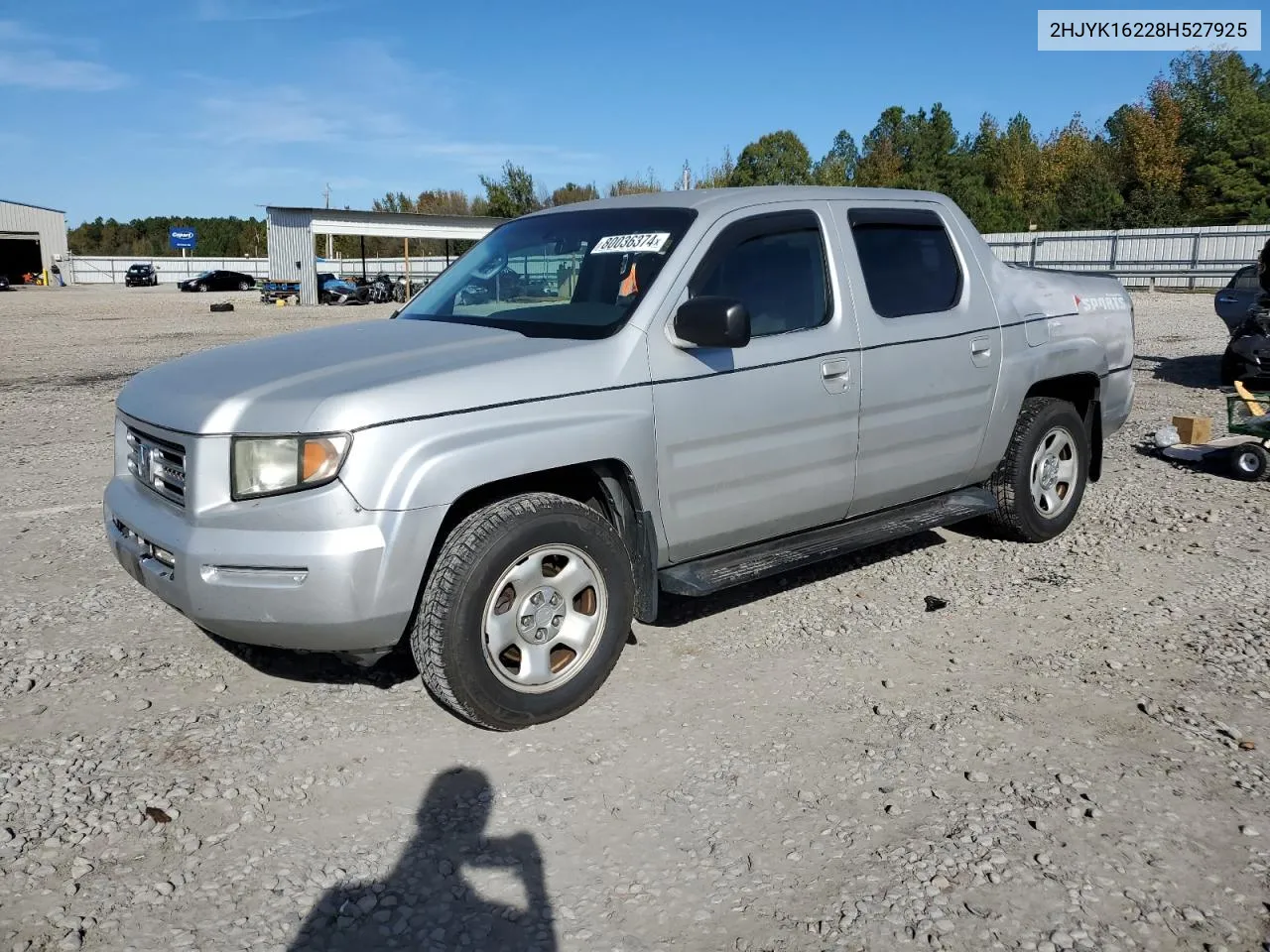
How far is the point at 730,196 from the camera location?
4621mm

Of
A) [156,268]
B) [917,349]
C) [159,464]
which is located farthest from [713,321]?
[156,268]

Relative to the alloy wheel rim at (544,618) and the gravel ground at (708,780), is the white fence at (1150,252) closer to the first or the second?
the gravel ground at (708,780)

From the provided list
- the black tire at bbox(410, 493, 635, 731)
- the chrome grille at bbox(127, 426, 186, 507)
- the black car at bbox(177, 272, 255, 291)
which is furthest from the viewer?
the black car at bbox(177, 272, 255, 291)

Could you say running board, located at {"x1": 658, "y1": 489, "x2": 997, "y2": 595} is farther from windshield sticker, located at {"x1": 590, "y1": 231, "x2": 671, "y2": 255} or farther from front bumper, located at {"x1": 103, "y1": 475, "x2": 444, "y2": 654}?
windshield sticker, located at {"x1": 590, "y1": 231, "x2": 671, "y2": 255}

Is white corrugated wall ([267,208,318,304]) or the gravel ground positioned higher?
white corrugated wall ([267,208,318,304])

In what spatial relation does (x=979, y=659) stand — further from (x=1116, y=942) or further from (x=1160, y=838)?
(x=1116, y=942)

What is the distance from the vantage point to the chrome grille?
3688mm

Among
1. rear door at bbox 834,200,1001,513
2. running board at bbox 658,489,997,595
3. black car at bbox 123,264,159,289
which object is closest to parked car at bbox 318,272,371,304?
black car at bbox 123,264,159,289

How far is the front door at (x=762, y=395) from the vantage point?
413cm

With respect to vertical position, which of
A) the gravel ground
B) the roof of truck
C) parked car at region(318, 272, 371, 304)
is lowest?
the gravel ground

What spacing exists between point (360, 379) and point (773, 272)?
1904mm

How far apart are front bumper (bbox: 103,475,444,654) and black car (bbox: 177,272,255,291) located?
5363 centimetres

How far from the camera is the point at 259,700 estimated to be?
4105mm

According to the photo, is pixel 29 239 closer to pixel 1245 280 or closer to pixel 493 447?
pixel 1245 280
